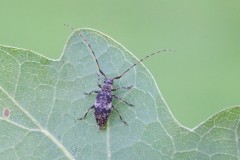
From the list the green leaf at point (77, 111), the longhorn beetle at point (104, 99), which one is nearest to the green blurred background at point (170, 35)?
the longhorn beetle at point (104, 99)

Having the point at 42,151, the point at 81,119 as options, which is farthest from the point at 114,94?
the point at 42,151

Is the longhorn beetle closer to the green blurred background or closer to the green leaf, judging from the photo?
the green leaf

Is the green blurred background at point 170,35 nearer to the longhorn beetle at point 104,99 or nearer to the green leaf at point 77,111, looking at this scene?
the longhorn beetle at point 104,99

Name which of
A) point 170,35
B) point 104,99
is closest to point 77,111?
point 104,99

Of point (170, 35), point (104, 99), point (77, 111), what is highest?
point (170, 35)

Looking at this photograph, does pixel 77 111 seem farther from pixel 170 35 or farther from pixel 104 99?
pixel 170 35

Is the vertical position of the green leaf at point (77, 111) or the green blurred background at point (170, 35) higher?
the green blurred background at point (170, 35)

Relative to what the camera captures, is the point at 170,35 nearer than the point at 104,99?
No
